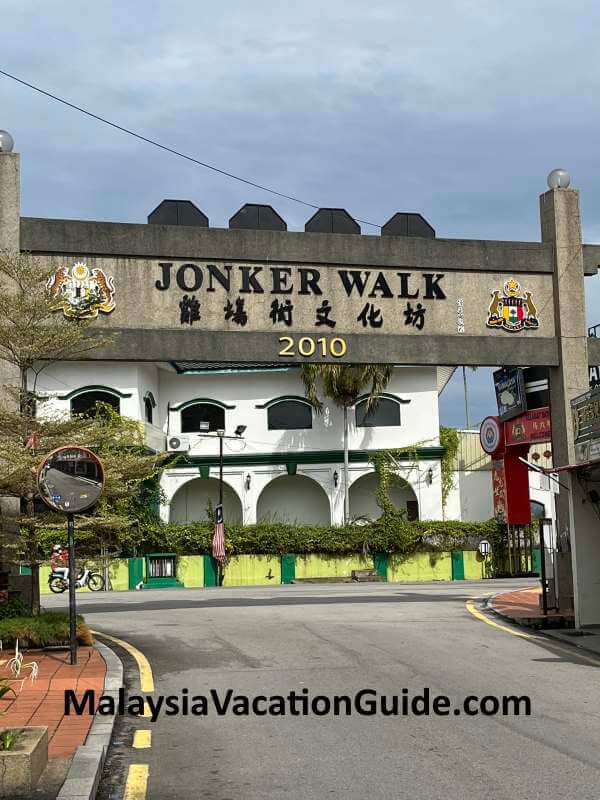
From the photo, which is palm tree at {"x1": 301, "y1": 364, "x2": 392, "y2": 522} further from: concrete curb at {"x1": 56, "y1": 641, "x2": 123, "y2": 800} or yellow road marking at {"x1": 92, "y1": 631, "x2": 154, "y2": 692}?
concrete curb at {"x1": 56, "y1": 641, "x2": 123, "y2": 800}

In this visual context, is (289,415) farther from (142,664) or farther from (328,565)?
(142,664)

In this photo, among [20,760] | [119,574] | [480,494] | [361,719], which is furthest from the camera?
[480,494]

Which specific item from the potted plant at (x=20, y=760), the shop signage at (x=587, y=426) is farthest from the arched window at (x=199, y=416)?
the potted plant at (x=20, y=760)

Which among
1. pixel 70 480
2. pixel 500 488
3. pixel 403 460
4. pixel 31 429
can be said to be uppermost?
pixel 403 460

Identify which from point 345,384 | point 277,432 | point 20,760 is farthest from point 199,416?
point 20,760

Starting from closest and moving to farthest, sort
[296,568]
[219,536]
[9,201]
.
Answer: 1. [9,201]
2. [219,536]
3. [296,568]

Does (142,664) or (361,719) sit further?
(142,664)

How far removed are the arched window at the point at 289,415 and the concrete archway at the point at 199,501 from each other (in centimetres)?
368

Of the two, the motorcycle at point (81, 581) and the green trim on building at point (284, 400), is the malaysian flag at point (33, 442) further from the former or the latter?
the green trim on building at point (284, 400)

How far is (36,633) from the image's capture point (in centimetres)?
1395

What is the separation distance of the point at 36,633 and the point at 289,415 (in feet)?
98.5

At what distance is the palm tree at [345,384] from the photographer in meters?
42.3

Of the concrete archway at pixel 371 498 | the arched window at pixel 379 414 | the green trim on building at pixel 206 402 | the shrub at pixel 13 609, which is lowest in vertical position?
the shrub at pixel 13 609

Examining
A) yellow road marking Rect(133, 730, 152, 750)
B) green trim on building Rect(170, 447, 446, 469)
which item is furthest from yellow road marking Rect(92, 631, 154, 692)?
green trim on building Rect(170, 447, 446, 469)
